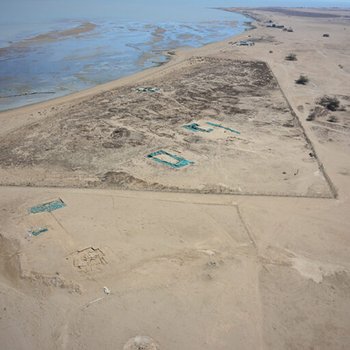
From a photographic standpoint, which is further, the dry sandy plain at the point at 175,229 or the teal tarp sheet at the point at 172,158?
the teal tarp sheet at the point at 172,158

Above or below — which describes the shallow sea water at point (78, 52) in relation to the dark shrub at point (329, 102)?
below

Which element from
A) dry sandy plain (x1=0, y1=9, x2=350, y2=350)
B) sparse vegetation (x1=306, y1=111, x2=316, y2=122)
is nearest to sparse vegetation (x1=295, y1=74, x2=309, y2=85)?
dry sandy plain (x1=0, y1=9, x2=350, y2=350)

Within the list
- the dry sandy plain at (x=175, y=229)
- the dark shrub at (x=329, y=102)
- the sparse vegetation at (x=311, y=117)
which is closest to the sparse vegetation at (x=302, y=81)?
the dark shrub at (x=329, y=102)

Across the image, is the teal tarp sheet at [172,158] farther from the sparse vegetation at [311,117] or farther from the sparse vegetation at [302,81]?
Answer: the sparse vegetation at [302,81]

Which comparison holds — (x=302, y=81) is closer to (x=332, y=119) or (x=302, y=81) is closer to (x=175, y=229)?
(x=332, y=119)

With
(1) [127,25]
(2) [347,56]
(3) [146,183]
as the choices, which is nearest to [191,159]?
(3) [146,183]

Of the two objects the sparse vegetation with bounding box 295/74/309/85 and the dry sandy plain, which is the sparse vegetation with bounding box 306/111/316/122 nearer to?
the dry sandy plain

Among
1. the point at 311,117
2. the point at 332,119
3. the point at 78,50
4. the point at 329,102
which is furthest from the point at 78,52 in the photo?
the point at 332,119
